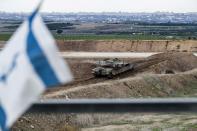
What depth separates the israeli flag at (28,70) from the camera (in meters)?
2.08

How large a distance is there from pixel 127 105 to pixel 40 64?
4.02 ft

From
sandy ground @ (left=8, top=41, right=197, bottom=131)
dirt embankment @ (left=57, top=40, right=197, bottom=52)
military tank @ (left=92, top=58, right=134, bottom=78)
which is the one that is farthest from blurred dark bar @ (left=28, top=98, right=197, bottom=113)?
dirt embankment @ (left=57, top=40, right=197, bottom=52)

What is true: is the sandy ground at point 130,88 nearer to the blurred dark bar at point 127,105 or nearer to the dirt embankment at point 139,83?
the dirt embankment at point 139,83

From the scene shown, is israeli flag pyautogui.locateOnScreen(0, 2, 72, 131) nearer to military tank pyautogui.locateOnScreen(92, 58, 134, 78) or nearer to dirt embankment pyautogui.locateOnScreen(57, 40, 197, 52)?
military tank pyautogui.locateOnScreen(92, 58, 134, 78)

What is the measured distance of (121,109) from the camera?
128 inches

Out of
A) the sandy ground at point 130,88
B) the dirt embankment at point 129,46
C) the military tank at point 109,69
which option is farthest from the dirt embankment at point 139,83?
the dirt embankment at point 129,46

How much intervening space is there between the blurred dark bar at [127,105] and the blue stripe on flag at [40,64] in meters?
1.17

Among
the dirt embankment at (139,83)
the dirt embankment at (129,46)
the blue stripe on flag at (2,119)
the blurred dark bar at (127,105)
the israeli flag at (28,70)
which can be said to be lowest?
the dirt embankment at (129,46)

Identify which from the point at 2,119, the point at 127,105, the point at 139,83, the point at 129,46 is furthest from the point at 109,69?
the point at 2,119

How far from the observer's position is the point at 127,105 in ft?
10.6

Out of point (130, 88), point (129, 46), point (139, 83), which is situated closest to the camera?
point (130, 88)

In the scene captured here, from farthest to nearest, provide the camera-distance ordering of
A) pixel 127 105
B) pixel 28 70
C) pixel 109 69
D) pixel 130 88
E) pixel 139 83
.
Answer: pixel 109 69, pixel 139 83, pixel 130 88, pixel 127 105, pixel 28 70

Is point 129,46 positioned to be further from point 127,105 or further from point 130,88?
point 127,105

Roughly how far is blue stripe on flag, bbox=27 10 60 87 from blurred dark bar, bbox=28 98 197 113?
117 cm
